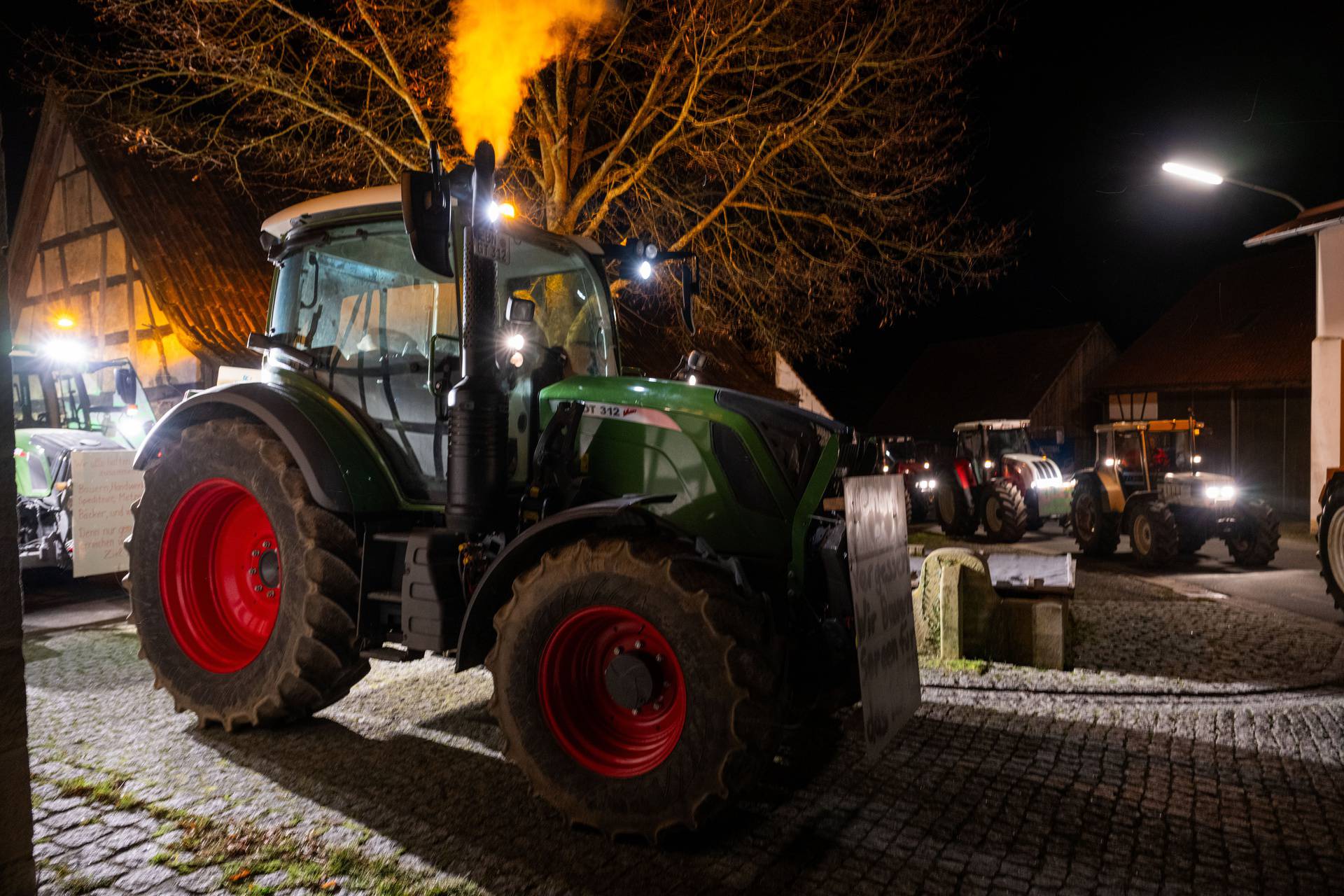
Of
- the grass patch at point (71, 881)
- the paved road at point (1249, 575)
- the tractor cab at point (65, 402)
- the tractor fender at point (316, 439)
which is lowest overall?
the paved road at point (1249, 575)

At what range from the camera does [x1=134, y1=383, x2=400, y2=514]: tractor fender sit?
442cm

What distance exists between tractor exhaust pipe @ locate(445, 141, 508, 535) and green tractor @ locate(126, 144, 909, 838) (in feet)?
0.04

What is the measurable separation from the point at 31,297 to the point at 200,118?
7580mm

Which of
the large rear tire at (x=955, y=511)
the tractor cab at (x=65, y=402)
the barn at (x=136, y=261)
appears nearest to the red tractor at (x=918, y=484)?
the large rear tire at (x=955, y=511)

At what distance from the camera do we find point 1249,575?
12.1 m

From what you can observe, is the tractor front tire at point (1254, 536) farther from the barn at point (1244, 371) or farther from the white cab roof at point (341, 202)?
the white cab roof at point (341, 202)

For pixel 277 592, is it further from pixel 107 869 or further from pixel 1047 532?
pixel 1047 532

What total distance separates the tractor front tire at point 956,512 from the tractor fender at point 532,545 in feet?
46.3

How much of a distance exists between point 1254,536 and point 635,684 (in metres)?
12.5

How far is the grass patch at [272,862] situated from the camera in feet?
10.4

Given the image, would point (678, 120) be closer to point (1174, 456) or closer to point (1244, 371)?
point (1174, 456)

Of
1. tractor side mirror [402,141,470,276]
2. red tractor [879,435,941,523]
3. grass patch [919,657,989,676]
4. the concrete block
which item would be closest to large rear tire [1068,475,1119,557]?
red tractor [879,435,941,523]

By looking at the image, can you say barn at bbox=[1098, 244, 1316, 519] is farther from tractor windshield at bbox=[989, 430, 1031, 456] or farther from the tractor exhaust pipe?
the tractor exhaust pipe

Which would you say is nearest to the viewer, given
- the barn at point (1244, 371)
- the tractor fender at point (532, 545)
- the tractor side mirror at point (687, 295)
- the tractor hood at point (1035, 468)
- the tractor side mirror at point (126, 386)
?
the tractor fender at point (532, 545)
